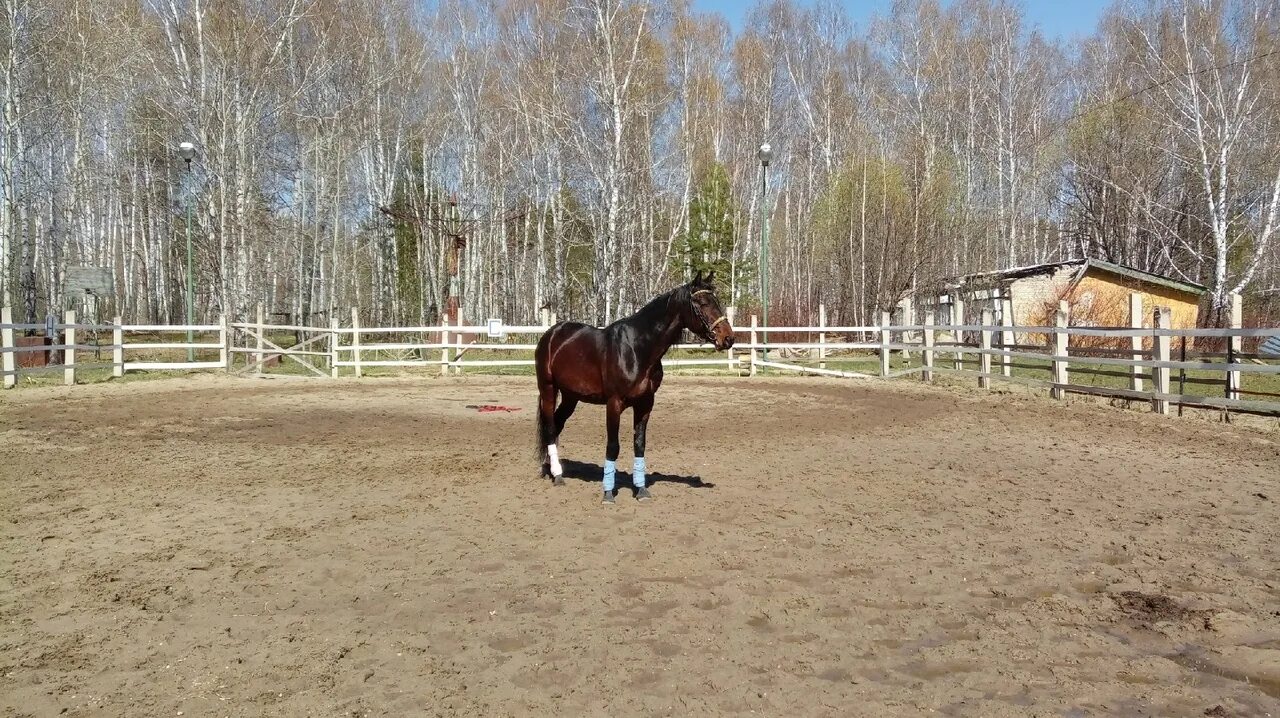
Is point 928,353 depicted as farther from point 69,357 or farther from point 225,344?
point 69,357

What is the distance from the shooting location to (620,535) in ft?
18.7

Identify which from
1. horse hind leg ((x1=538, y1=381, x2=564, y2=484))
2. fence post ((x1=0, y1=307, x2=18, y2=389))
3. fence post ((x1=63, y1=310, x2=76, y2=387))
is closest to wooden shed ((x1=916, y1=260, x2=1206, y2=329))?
horse hind leg ((x1=538, y1=381, x2=564, y2=484))

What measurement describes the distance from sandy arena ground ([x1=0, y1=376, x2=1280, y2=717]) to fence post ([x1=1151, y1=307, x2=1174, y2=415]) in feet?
8.36

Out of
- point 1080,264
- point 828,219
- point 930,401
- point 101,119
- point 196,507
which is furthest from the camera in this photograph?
point 828,219

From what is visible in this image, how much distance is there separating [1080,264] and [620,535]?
83.5ft

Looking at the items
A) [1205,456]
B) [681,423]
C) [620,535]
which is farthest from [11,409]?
[1205,456]

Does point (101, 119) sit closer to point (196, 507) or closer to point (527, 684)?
point (196, 507)

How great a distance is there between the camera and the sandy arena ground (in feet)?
10.8

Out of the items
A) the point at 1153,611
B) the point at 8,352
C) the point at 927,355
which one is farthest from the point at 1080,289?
the point at 8,352

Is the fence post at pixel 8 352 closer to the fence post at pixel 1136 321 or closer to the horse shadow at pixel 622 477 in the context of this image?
the horse shadow at pixel 622 477

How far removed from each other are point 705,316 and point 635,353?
68 cm

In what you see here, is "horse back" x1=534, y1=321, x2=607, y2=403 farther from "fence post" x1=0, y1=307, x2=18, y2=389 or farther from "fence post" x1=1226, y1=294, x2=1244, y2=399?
"fence post" x1=0, y1=307, x2=18, y2=389

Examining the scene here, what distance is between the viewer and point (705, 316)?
6461 mm

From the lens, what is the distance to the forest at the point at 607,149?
24109mm
